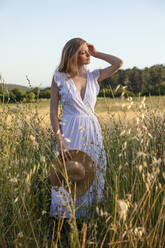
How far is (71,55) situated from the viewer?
2.57 m

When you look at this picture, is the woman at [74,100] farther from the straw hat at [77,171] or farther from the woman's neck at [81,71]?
the straw hat at [77,171]

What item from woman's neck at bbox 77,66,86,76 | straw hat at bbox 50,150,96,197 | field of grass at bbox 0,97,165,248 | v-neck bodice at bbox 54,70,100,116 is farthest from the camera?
woman's neck at bbox 77,66,86,76

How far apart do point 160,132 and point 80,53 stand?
4.26 ft

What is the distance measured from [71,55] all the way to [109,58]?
1.39 ft

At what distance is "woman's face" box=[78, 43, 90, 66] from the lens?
8.59 feet

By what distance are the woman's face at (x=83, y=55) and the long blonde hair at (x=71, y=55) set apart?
42mm

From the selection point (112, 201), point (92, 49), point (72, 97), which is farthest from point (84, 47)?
point (112, 201)

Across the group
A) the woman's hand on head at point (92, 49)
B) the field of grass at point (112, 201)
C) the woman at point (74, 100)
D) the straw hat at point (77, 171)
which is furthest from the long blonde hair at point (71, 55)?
the straw hat at point (77, 171)

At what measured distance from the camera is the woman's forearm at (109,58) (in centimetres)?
275

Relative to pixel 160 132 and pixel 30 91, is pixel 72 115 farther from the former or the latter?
pixel 160 132

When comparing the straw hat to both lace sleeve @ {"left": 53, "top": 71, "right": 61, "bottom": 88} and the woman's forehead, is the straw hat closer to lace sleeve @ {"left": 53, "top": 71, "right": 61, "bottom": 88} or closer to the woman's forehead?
lace sleeve @ {"left": 53, "top": 71, "right": 61, "bottom": 88}

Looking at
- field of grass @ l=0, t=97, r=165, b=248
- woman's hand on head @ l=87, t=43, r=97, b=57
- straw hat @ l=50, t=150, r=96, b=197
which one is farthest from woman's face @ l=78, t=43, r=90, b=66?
straw hat @ l=50, t=150, r=96, b=197

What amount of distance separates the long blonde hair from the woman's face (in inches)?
1.7

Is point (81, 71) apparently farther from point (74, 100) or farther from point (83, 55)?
point (74, 100)
